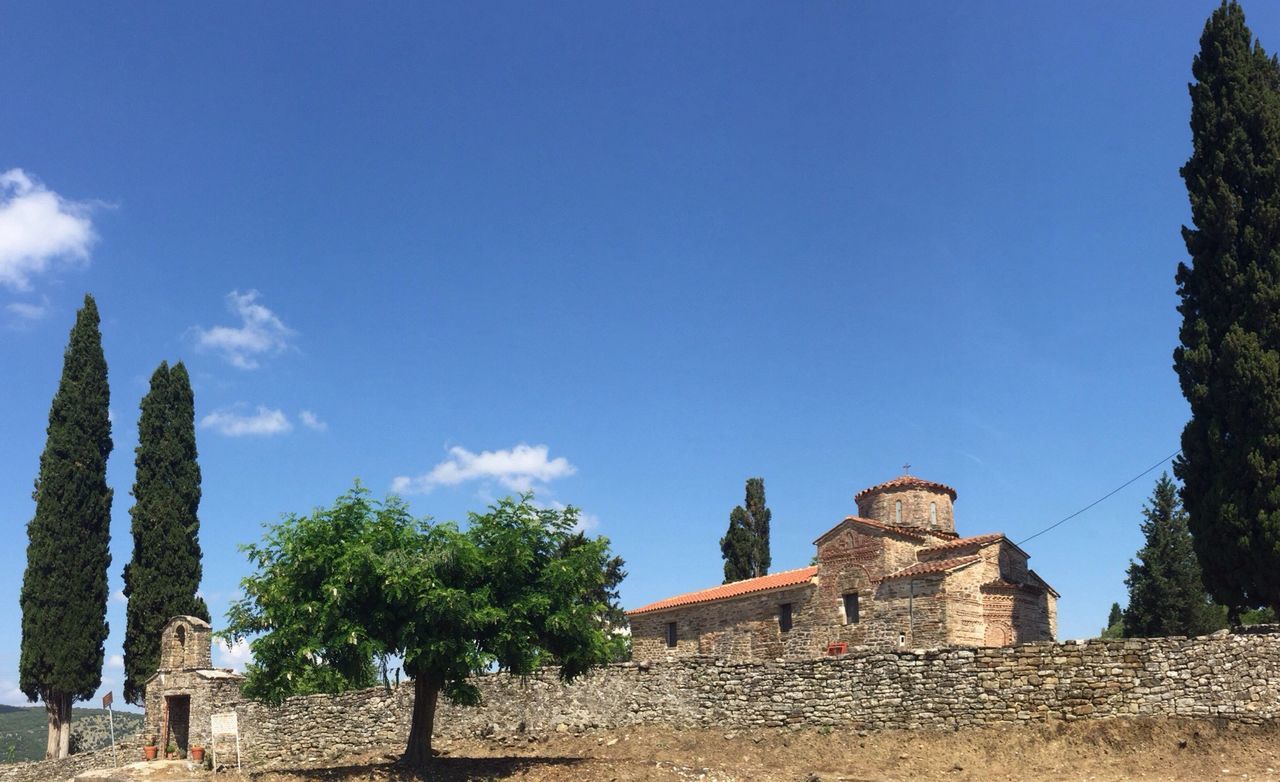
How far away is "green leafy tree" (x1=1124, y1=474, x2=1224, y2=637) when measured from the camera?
32812 mm

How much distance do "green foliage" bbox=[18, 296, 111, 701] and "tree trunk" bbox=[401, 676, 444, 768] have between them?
24082mm

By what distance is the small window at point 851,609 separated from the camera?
3326cm

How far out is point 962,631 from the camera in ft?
99.5

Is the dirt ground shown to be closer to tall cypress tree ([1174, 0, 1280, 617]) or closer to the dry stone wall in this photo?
the dry stone wall

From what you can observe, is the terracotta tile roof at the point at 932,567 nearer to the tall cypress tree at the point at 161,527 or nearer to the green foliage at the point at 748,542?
the green foliage at the point at 748,542

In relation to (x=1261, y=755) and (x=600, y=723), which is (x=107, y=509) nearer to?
(x=600, y=723)

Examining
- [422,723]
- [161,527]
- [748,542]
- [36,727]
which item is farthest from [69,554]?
[36,727]

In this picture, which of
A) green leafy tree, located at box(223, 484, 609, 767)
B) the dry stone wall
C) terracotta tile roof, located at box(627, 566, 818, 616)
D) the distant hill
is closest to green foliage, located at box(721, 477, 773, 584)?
terracotta tile roof, located at box(627, 566, 818, 616)

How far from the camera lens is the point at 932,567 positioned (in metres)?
31.2

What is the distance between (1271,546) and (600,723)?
662 inches

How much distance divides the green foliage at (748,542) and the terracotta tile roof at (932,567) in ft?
50.0

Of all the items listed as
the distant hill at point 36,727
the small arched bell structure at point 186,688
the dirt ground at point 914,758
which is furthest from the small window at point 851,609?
the distant hill at point 36,727

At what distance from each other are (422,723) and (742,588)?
18.7m

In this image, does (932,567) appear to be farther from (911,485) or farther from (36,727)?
(36,727)
